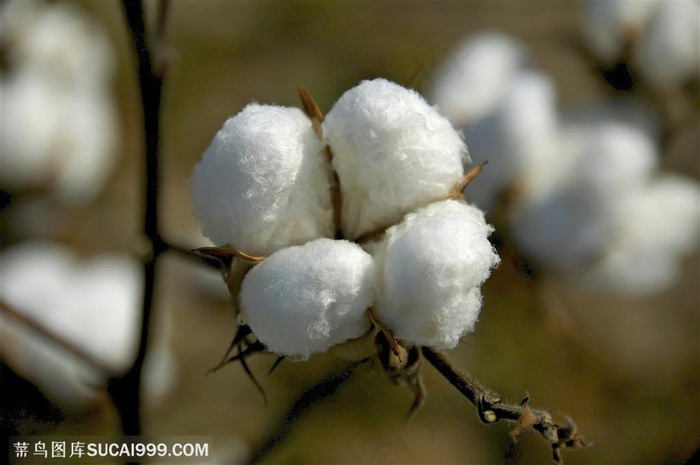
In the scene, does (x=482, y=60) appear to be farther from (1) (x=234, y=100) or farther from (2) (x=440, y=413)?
(1) (x=234, y=100)

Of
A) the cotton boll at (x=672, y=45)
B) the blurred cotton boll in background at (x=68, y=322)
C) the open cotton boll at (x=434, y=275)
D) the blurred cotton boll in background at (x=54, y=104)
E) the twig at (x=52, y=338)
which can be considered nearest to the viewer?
the open cotton boll at (x=434, y=275)

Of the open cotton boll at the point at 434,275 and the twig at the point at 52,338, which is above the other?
the open cotton boll at the point at 434,275

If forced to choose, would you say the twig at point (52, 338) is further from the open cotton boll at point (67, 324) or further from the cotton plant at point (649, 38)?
the cotton plant at point (649, 38)

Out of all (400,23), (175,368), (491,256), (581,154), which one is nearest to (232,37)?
(400,23)

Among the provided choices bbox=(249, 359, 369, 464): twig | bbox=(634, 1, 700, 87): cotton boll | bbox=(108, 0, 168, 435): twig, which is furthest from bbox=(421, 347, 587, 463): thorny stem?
bbox=(634, 1, 700, 87): cotton boll

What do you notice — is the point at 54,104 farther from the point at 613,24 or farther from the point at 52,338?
the point at 613,24

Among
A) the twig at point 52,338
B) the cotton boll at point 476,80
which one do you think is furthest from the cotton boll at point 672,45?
the twig at point 52,338

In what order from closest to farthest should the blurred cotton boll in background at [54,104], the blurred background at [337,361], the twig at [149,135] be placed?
the twig at [149,135] → the blurred background at [337,361] → the blurred cotton boll in background at [54,104]
